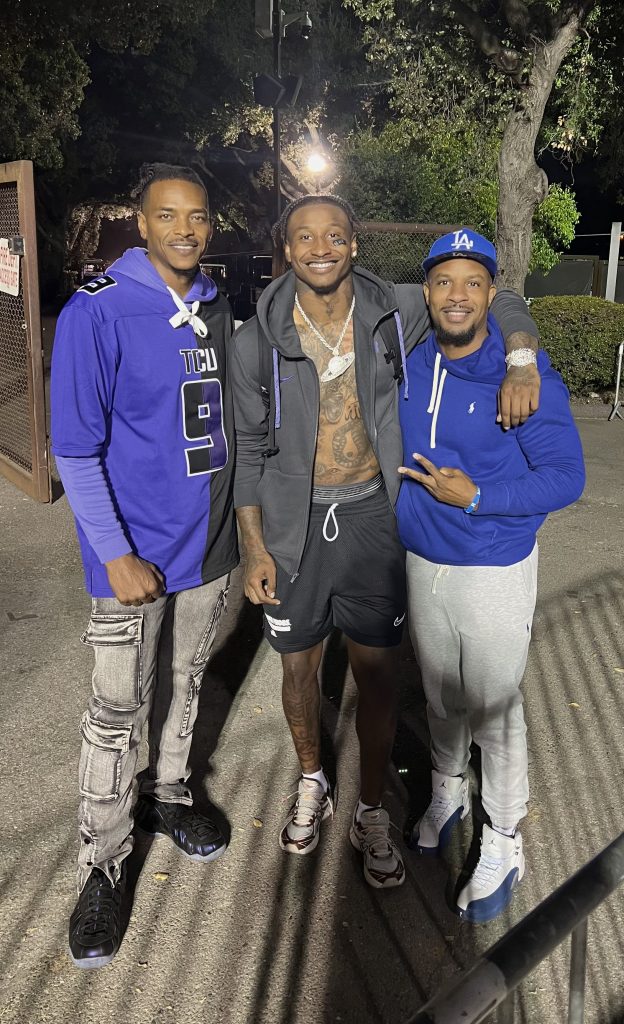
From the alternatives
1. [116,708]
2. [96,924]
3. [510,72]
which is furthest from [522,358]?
[510,72]

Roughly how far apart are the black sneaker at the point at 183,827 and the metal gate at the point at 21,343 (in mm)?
4775

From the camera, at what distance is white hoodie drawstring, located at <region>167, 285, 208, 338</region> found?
2.53 meters

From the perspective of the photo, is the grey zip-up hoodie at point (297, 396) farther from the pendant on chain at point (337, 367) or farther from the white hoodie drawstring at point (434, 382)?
the white hoodie drawstring at point (434, 382)

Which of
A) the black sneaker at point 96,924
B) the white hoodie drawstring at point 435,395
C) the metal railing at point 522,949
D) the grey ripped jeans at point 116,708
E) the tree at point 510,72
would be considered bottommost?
the black sneaker at point 96,924

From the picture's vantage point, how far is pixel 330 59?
1062 inches

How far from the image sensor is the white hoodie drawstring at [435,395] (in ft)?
8.21

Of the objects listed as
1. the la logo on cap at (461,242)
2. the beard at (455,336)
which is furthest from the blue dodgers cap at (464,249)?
the beard at (455,336)

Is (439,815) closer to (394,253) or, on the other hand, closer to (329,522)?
(329,522)

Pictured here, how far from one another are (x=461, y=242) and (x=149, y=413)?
3.44 ft

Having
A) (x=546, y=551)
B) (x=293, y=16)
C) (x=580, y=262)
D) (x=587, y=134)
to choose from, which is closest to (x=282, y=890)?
(x=546, y=551)

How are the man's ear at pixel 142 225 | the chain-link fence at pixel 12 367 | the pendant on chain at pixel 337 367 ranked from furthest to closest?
the chain-link fence at pixel 12 367 < the pendant on chain at pixel 337 367 < the man's ear at pixel 142 225

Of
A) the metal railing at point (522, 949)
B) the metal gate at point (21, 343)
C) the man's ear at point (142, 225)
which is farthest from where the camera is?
the metal gate at point (21, 343)

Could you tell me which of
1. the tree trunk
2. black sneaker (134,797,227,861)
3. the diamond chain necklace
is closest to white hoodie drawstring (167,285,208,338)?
the diamond chain necklace

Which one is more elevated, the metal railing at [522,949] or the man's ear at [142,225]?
the man's ear at [142,225]
